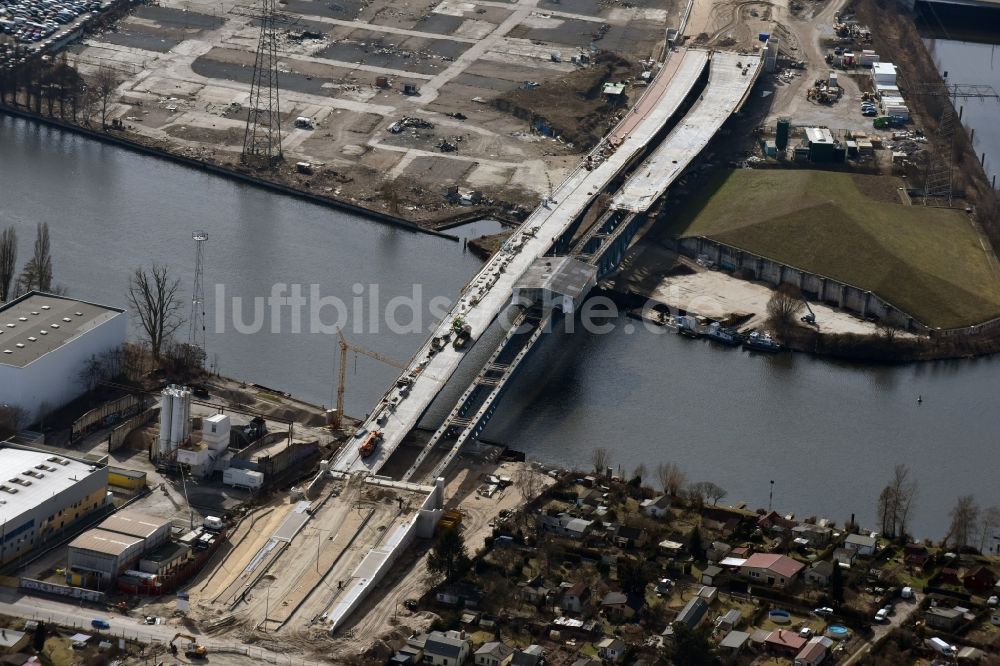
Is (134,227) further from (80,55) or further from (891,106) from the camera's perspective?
(891,106)

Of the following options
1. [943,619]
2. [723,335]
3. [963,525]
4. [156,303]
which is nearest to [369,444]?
[156,303]

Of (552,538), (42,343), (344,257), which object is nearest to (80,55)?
(344,257)

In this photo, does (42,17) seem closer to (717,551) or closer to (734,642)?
(717,551)

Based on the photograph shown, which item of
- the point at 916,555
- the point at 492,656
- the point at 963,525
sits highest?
the point at 963,525

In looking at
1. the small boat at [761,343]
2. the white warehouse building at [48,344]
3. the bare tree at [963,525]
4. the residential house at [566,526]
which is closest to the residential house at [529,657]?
the residential house at [566,526]

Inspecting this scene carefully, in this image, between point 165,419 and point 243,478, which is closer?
point 243,478
